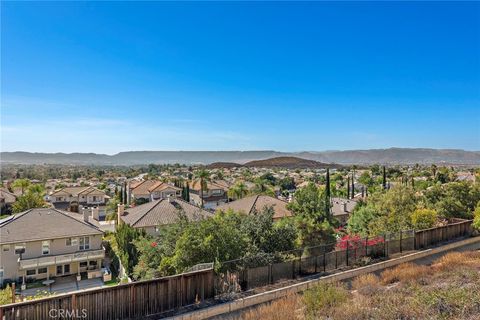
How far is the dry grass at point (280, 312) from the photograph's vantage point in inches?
308

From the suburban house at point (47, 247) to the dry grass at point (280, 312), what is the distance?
1855 centimetres

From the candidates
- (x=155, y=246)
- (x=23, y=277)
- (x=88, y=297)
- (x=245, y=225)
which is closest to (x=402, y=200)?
(x=245, y=225)

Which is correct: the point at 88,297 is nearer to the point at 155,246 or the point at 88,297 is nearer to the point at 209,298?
the point at 209,298

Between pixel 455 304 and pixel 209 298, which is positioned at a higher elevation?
pixel 455 304

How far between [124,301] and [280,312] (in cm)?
414

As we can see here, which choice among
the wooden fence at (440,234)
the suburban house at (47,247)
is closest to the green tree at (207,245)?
the wooden fence at (440,234)

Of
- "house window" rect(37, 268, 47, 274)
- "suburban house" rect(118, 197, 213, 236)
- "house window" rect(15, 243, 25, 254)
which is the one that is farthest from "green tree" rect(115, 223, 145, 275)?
"house window" rect(15, 243, 25, 254)

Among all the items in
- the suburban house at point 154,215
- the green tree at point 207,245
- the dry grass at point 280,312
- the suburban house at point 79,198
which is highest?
the green tree at point 207,245

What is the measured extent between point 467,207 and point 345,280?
18.2 meters

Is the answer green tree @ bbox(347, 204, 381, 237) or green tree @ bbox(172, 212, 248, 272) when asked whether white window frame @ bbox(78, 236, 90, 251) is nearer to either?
green tree @ bbox(172, 212, 248, 272)

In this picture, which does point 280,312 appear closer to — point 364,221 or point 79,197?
point 364,221

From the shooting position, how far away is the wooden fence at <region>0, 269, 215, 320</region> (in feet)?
24.9

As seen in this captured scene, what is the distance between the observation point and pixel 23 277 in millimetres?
21766

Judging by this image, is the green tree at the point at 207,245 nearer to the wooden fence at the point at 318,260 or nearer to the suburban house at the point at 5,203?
the wooden fence at the point at 318,260
